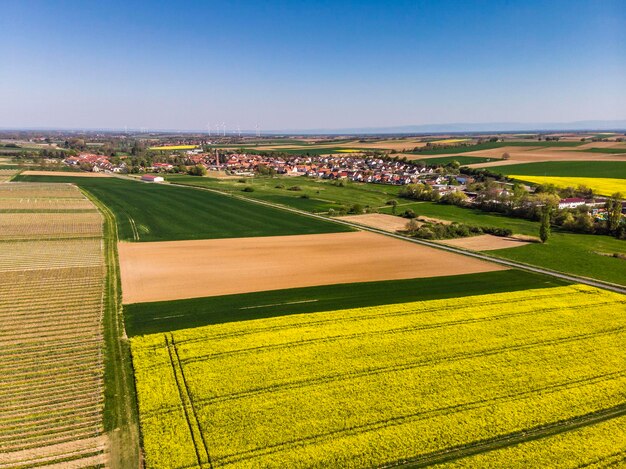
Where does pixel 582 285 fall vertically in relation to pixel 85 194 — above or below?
below

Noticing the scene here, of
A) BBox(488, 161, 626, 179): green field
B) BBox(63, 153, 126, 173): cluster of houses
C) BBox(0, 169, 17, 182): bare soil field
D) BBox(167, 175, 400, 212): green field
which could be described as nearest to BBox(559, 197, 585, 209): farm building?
BBox(167, 175, 400, 212): green field

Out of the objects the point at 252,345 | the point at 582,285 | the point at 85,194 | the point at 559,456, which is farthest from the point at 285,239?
the point at 85,194

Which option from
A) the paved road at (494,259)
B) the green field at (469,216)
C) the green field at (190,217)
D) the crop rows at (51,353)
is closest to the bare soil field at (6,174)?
the green field at (190,217)

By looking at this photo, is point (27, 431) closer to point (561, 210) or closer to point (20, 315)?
point (20, 315)

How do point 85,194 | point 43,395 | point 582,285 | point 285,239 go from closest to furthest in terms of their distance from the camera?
point 43,395 → point 582,285 → point 285,239 → point 85,194

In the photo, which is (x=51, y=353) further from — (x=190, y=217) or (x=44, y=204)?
(x=44, y=204)

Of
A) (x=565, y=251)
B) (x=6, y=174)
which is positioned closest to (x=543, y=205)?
(x=565, y=251)

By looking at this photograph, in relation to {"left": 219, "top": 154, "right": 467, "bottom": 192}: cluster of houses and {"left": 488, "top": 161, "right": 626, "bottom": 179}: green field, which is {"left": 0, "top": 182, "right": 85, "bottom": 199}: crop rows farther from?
{"left": 488, "top": 161, "right": 626, "bottom": 179}: green field

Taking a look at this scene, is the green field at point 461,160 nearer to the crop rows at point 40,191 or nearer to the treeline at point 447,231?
the treeline at point 447,231
